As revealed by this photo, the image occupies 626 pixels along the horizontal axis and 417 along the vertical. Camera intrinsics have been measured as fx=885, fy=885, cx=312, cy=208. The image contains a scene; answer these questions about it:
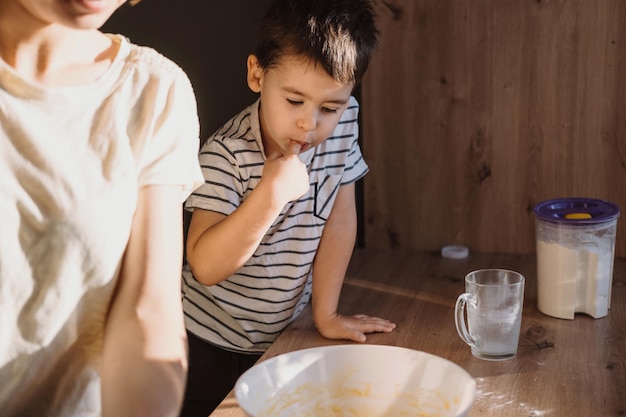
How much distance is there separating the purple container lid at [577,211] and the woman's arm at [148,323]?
0.84 metres

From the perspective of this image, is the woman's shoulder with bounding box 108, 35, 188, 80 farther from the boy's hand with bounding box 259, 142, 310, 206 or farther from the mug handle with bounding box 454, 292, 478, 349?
the mug handle with bounding box 454, 292, 478, 349

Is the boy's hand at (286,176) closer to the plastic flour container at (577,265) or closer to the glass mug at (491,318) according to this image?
the glass mug at (491,318)

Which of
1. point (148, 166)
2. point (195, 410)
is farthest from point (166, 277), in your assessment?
point (195, 410)

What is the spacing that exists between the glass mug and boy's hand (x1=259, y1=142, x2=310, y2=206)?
1.00 ft

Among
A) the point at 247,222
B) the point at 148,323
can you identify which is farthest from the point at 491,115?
the point at 148,323

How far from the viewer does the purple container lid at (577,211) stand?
1489 millimetres

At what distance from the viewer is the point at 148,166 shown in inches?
34.0

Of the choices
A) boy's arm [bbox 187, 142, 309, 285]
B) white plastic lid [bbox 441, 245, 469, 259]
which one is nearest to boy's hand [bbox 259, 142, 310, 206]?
boy's arm [bbox 187, 142, 309, 285]

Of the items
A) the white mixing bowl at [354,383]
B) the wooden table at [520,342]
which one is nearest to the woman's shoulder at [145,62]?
the white mixing bowl at [354,383]

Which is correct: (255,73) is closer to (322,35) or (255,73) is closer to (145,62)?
(322,35)

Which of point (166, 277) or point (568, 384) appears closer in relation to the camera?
point (166, 277)

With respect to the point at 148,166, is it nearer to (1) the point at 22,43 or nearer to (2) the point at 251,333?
(1) the point at 22,43

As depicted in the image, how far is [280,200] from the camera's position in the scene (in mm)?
1382

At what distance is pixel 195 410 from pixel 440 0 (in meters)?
1.00
